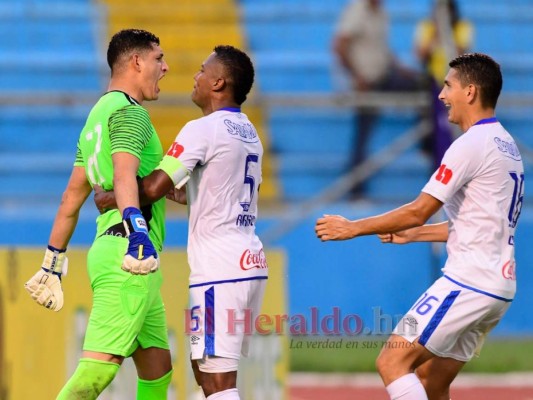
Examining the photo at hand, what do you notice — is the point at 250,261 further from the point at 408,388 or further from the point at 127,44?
the point at 127,44

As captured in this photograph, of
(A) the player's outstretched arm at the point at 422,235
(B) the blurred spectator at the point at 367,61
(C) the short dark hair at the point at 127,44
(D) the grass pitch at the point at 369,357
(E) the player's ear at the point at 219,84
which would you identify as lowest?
(D) the grass pitch at the point at 369,357

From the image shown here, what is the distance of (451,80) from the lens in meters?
6.09

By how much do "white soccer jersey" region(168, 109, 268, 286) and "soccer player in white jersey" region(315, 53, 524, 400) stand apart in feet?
1.43

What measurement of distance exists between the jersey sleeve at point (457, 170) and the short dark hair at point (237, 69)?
1160 mm

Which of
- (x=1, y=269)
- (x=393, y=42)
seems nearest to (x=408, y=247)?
(x=393, y=42)

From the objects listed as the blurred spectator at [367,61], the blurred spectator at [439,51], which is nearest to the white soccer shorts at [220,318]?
the blurred spectator at [439,51]

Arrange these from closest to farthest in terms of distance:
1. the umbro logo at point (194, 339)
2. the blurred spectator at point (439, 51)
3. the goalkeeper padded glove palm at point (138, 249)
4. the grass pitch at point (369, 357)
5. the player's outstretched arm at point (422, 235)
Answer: the goalkeeper padded glove palm at point (138, 249) < the umbro logo at point (194, 339) < the player's outstretched arm at point (422, 235) < the grass pitch at point (369, 357) < the blurred spectator at point (439, 51)

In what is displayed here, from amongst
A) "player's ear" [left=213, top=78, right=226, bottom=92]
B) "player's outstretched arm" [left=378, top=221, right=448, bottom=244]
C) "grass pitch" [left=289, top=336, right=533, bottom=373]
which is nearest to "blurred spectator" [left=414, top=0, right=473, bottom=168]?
"grass pitch" [left=289, top=336, right=533, bottom=373]

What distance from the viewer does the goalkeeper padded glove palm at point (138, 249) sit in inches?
214

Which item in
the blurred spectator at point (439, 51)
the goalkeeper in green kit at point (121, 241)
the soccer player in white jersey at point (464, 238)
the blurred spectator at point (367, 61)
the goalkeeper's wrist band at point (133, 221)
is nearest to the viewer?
the goalkeeper's wrist band at point (133, 221)

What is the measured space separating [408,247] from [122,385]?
567cm

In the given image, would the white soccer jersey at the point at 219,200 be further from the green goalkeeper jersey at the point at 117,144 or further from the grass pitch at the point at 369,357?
the grass pitch at the point at 369,357

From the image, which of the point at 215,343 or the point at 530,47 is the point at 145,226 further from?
the point at 530,47

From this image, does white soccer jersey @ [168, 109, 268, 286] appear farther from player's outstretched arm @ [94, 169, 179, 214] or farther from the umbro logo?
the umbro logo
